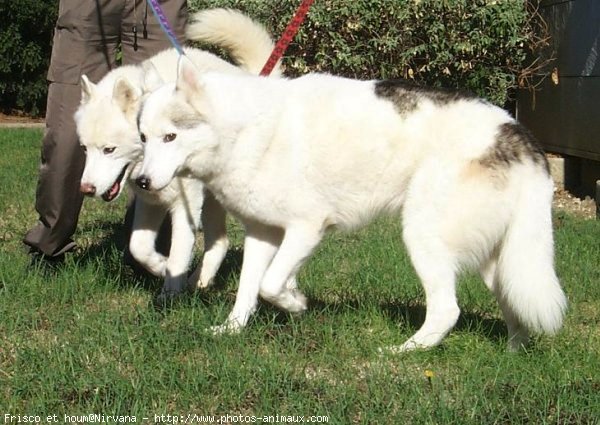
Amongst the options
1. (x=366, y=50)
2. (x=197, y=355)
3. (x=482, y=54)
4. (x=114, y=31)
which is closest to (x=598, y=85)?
(x=482, y=54)

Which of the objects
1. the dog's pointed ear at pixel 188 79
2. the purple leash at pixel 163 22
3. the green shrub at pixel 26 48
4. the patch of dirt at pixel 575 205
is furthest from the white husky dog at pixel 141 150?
the green shrub at pixel 26 48

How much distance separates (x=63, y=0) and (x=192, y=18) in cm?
84

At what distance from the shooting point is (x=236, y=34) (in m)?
5.76

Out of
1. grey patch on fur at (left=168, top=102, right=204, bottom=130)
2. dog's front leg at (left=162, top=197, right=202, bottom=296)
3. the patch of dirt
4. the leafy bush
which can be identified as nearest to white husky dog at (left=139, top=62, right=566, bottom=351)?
grey patch on fur at (left=168, top=102, right=204, bottom=130)

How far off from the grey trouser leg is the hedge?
4813 millimetres

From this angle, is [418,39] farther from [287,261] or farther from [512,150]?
[287,261]

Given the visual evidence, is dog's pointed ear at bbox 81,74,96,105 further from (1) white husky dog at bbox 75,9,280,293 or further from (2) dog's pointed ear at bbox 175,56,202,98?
(2) dog's pointed ear at bbox 175,56,202,98

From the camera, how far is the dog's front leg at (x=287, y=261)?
171 inches

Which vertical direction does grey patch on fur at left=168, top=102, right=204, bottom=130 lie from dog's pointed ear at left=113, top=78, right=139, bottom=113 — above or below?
above

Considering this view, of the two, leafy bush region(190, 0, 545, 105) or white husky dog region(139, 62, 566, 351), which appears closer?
white husky dog region(139, 62, 566, 351)

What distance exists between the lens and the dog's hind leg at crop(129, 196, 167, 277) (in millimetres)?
5430

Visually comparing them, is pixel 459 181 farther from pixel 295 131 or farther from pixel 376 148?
pixel 295 131

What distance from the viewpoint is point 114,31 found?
572 centimetres

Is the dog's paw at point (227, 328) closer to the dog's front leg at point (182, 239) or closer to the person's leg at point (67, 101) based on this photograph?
the dog's front leg at point (182, 239)
